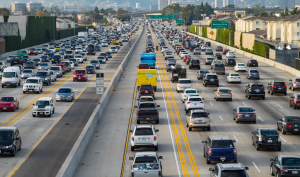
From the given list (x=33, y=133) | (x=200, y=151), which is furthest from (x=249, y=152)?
(x=33, y=133)

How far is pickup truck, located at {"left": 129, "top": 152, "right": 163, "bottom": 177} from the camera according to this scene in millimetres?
22047

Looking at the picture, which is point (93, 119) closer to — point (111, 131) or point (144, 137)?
point (111, 131)

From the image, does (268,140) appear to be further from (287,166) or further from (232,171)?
(232,171)

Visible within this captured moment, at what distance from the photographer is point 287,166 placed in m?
22.3

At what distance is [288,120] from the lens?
33.5 m

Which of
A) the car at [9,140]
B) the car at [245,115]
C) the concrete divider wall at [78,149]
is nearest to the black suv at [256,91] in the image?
the car at [245,115]

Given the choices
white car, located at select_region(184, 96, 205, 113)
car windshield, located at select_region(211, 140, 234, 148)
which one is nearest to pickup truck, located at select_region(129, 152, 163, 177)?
car windshield, located at select_region(211, 140, 234, 148)

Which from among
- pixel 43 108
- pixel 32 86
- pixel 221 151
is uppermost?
pixel 32 86

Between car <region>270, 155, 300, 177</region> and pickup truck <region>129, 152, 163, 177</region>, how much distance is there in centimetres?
541

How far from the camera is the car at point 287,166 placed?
22047 mm

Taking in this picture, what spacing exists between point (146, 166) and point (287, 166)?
636cm

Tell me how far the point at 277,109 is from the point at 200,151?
17086 mm

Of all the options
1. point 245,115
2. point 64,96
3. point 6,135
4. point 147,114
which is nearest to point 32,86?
point 64,96

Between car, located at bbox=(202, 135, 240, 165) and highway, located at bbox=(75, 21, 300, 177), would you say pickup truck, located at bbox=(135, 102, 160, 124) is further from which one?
car, located at bbox=(202, 135, 240, 165)
